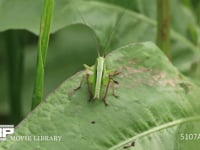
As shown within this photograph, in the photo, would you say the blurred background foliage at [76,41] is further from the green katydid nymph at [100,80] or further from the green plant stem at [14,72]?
the green katydid nymph at [100,80]

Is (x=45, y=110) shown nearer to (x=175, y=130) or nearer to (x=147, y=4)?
(x=175, y=130)

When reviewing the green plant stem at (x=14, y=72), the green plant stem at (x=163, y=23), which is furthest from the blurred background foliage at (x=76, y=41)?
the green plant stem at (x=163, y=23)

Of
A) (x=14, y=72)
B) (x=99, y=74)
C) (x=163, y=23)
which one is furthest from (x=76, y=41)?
(x=99, y=74)

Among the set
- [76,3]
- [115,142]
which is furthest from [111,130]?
[76,3]

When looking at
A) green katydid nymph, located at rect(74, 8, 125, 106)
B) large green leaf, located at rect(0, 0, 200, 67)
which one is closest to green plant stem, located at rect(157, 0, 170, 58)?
large green leaf, located at rect(0, 0, 200, 67)

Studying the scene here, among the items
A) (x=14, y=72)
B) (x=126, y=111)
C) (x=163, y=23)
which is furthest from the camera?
(x=14, y=72)

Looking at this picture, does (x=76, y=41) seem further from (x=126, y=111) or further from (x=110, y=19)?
(x=126, y=111)

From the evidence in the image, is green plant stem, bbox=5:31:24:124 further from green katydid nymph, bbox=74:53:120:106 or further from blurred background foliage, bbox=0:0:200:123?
green katydid nymph, bbox=74:53:120:106
